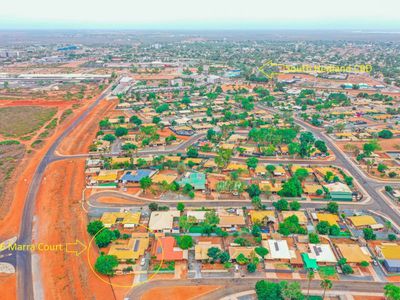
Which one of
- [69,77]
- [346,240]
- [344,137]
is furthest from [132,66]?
[346,240]

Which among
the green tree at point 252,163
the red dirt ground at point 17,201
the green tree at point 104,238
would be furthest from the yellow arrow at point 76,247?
the green tree at point 252,163

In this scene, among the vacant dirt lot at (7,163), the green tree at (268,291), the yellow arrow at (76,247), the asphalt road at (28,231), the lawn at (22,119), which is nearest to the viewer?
the green tree at (268,291)

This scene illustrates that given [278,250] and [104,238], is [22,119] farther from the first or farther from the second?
[278,250]

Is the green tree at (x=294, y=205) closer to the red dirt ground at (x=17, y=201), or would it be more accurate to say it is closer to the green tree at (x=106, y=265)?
the green tree at (x=106, y=265)

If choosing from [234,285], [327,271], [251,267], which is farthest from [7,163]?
[327,271]

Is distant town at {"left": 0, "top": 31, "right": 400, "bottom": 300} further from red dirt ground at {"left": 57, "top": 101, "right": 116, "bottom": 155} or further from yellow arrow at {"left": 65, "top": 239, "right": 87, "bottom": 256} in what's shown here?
red dirt ground at {"left": 57, "top": 101, "right": 116, "bottom": 155}
